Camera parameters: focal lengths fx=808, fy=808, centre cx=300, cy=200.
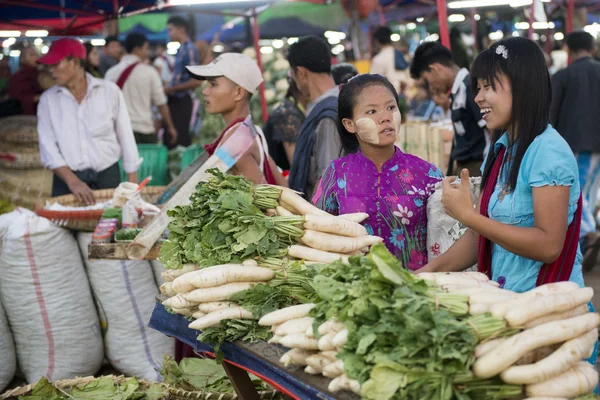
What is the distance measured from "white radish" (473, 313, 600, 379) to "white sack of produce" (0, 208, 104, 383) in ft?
13.1

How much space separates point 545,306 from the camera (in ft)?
7.02

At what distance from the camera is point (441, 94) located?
6742 millimetres

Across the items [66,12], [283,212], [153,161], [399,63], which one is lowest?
[153,161]

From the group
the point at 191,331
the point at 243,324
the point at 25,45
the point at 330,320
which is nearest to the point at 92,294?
the point at 191,331

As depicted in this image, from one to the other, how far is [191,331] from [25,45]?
31.8ft

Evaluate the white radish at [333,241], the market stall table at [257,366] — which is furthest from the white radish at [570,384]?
the white radish at [333,241]

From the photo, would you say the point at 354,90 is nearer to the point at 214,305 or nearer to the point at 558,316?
the point at 214,305

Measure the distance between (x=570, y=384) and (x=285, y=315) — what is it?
98 cm

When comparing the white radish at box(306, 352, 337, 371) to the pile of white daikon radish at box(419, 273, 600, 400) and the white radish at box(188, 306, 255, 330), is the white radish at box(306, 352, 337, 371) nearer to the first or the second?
the pile of white daikon radish at box(419, 273, 600, 400)

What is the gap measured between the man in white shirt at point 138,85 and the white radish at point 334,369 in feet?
23.6

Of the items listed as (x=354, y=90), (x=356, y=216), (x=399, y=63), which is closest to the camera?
(x=356, y=216)

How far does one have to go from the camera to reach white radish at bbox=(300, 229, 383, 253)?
10.2 ft

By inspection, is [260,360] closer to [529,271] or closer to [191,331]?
[191,331]

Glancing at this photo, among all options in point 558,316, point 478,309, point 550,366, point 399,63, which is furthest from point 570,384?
point 399,63
